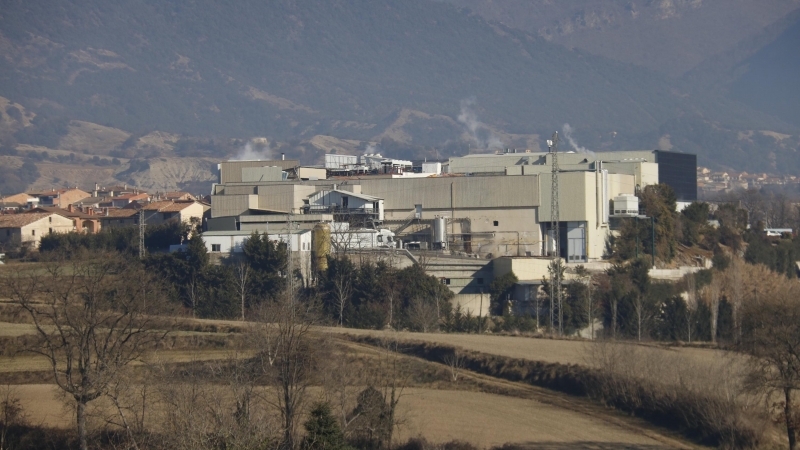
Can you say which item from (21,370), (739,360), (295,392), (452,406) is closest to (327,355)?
(452,406)

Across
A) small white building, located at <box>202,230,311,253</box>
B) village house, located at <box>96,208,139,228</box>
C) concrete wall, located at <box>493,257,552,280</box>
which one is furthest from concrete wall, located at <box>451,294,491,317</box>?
village house, located at <box>96,208,139,228</box>

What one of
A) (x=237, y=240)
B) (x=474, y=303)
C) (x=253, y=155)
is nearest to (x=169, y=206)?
(x=237, y=240)

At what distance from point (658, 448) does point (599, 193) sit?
38.7 m

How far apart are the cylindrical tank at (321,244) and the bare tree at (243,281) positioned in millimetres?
3875

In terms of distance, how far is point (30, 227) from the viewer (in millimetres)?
66812

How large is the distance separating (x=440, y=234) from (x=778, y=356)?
37.0 m

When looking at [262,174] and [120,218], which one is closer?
[262,174]

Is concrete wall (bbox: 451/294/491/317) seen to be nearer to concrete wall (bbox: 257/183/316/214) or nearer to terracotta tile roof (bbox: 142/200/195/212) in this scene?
concrete wall (bbox: 257/183/316/214)

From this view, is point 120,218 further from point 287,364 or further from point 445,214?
point 287,364

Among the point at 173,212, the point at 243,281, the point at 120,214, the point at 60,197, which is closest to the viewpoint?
the point at 243,281

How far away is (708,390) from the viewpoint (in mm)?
28062

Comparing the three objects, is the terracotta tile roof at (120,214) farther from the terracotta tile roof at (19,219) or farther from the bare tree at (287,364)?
the bare tree at (287,364)

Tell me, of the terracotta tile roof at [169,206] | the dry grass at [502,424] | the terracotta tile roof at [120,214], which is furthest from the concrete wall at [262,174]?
the dry grass at [502,424]

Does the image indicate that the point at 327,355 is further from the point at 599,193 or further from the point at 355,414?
the point at 599,193
